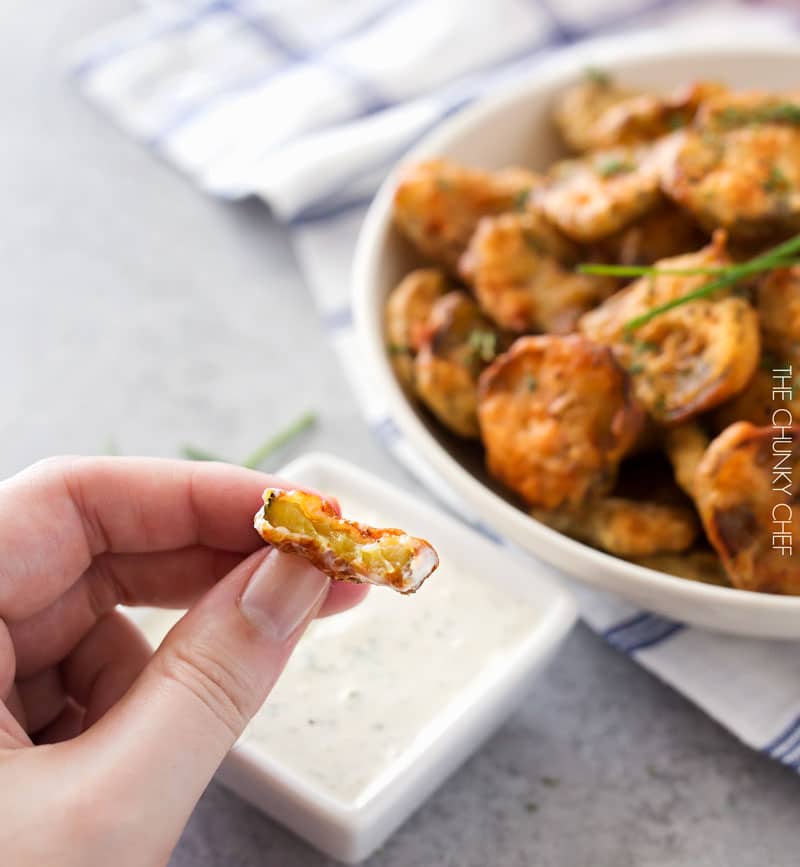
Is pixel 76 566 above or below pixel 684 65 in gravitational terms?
above

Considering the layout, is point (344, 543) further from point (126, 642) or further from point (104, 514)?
point (126, 642)

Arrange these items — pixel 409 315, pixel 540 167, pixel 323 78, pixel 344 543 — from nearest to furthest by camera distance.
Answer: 1. pixel 344 543
2. pixel 409 315
3. pixel 540 167
4. pixel 323 78

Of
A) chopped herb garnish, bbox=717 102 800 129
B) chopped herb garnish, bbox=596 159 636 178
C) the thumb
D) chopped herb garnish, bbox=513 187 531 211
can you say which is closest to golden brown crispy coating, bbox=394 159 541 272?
chopped herb garnish, bbox=513 187 531 211

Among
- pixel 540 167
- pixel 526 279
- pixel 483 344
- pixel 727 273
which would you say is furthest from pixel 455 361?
pixel 540 167

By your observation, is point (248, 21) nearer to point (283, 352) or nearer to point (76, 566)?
point (283, 352)

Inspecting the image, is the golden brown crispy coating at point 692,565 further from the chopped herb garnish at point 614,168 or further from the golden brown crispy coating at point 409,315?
the chopped herb garnish at point 614,168

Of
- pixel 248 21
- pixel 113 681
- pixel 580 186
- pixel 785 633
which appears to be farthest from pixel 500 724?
pixel 248 21

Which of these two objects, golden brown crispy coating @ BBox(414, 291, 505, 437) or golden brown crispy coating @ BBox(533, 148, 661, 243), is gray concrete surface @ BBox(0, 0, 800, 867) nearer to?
golden brown crispy coating @ BBox(414, 291, 505, 437)
